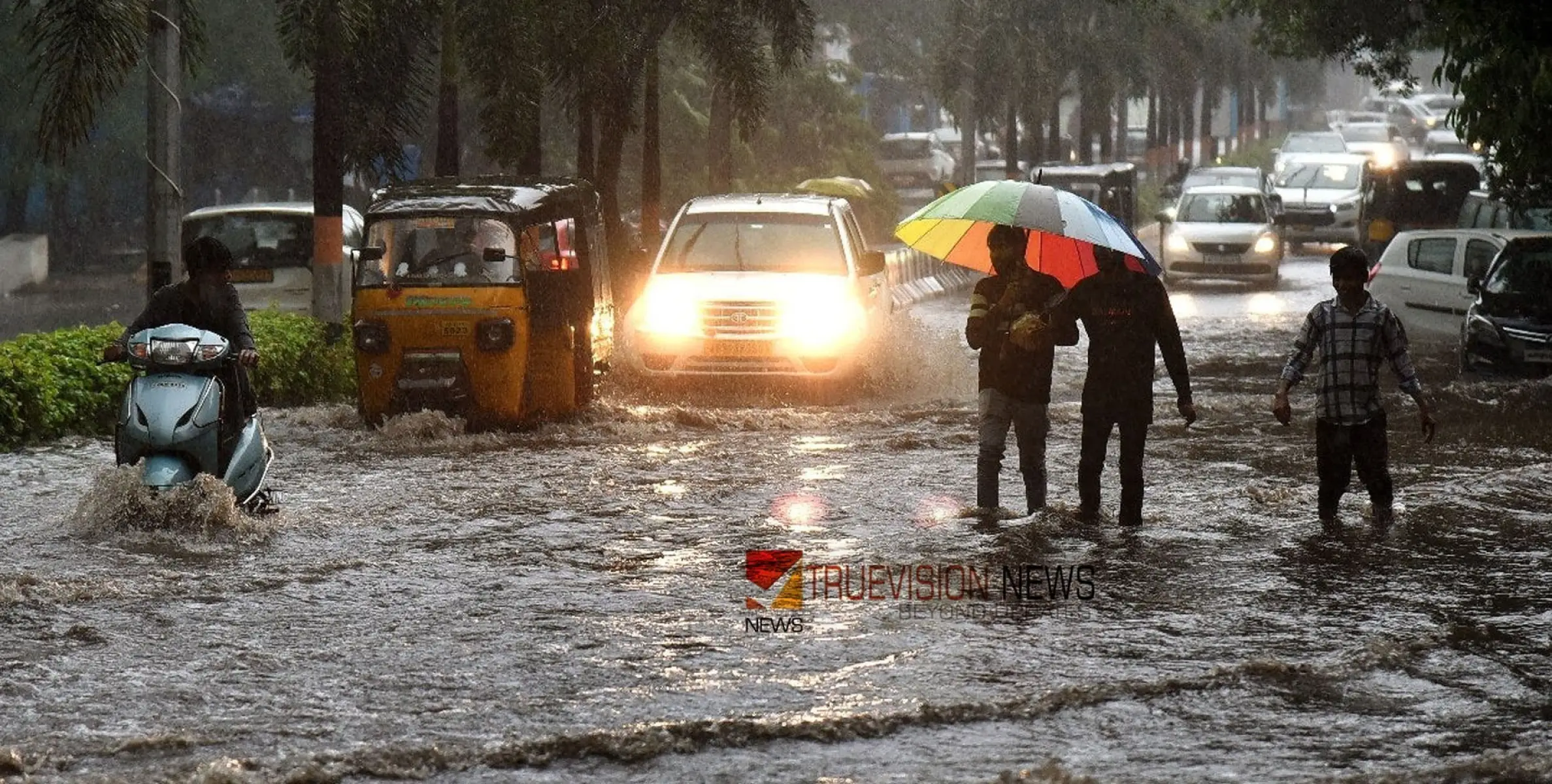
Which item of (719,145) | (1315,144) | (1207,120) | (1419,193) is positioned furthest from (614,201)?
(1207,120)

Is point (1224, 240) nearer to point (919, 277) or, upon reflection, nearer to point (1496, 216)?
point (919, 277)

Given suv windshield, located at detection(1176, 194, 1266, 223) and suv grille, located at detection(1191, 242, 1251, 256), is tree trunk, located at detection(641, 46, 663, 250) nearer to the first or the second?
suv grille, located at detection(1191, 242, 1251, 256)

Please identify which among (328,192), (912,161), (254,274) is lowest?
(254,274)

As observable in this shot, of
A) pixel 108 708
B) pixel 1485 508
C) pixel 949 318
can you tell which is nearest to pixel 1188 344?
pixel 949 318

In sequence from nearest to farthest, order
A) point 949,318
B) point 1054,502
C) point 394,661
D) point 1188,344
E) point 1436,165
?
1. point 394,661
2. point 1054,502
3. point 1188,344
4. point 949,318
5. point 1436,165

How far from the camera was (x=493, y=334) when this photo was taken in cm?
1570

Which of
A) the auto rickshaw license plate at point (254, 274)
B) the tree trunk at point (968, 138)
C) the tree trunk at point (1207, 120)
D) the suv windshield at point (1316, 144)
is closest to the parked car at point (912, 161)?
the tree trunk at point (968, 138)

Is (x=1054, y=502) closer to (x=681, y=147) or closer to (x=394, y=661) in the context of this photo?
(x=394, y=661)

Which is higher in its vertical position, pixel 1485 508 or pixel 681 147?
pixel 681 147

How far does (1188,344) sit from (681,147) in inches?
798

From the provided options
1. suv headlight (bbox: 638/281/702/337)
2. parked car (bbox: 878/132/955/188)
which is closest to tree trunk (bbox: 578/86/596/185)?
suv headlight (bbox: 638/281/702/337)

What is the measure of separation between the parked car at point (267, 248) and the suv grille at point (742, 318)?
220 inches

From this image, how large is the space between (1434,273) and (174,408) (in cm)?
1609

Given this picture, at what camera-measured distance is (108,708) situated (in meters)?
7.57
